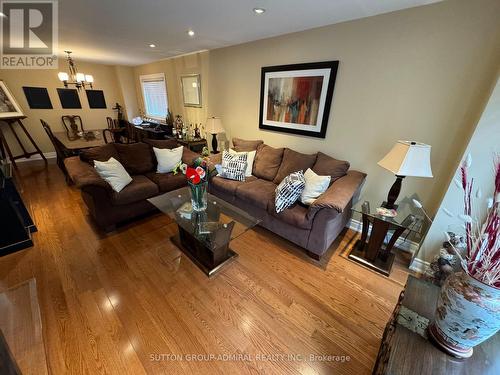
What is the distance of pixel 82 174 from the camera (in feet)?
7.49

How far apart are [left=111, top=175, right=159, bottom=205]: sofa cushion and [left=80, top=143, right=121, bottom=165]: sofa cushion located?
0.43m

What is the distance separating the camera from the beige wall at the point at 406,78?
1.64m

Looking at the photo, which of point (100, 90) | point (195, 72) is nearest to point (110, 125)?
point (100, 90)

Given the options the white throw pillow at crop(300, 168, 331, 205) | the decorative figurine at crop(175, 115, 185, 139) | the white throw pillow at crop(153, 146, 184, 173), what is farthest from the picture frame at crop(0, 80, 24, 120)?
the white throw pillow at crop(300, 168, 331, 205)

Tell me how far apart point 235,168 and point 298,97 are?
49.7 inches

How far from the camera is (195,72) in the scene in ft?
13.1

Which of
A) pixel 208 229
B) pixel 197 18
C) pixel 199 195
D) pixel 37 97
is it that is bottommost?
pixel 208 229

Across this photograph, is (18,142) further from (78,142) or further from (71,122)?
(78,142)

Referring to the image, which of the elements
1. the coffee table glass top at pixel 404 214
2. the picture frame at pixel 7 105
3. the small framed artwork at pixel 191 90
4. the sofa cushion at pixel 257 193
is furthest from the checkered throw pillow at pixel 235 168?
the picture frame at pixel 7 105

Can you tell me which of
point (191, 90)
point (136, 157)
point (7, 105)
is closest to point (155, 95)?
point (191, 90)

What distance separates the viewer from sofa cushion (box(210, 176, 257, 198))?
2.65 meters

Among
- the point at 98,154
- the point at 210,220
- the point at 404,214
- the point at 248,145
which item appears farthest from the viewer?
the point at 248,145

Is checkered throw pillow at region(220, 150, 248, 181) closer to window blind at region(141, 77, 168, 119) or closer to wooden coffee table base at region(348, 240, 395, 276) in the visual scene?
wooden coffee table base at region(348, 240, 395, 276)

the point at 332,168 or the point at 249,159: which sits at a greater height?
the point at 332,168
